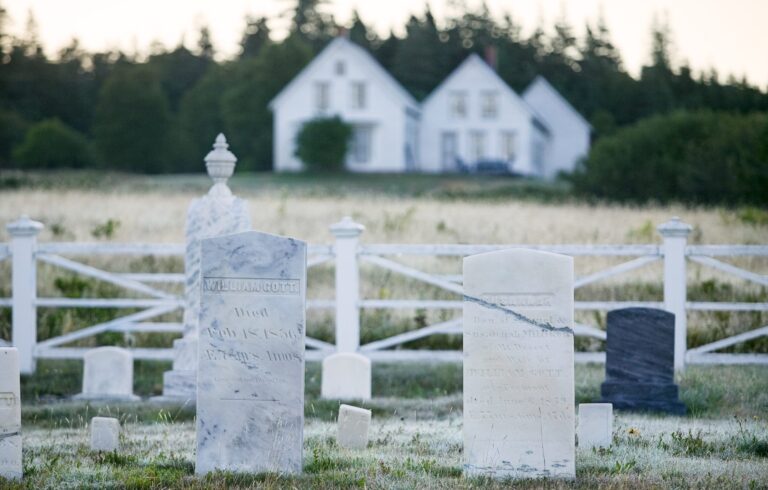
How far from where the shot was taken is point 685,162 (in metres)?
40.4

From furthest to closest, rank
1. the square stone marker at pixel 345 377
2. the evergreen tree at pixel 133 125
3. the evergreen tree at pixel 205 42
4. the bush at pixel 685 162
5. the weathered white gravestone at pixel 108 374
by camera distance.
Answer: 1. the evergreen tree at pixel 205 42
2. the evergreen tree at pixel 133 125
3. the bush at pixel 685 162
4. the weathered white gravestone at pixel 108 374
5. the square stone marker at pixel 345 377

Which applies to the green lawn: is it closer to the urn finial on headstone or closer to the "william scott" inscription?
the urn finial on headstone

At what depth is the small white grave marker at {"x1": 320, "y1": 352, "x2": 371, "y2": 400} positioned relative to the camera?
11.2m

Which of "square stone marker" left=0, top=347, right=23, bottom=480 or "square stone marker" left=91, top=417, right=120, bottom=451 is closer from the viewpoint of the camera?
"square stone marker" left=0, top=347, right=23, bottom=480

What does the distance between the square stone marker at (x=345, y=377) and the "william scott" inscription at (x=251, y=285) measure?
157 inches

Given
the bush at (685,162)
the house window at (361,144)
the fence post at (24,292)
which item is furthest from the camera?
the house window at (361,144)

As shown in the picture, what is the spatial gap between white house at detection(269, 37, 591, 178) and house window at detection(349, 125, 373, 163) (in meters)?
0.06

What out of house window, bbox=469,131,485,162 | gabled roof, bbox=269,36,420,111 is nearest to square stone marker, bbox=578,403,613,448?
gabled roof, bbox=269,36,420,111

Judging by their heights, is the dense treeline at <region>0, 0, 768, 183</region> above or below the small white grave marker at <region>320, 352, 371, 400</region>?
above

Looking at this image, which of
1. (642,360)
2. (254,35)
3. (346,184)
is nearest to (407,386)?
(642,360)

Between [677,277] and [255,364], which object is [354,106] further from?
[255,364]

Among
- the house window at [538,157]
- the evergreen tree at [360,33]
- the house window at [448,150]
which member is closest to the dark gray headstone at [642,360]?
the house window at [448,150]

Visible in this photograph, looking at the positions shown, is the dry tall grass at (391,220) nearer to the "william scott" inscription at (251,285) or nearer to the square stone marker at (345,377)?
the square stone marker at (345,377)

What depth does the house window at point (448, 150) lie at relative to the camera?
61.8 meters
